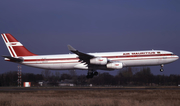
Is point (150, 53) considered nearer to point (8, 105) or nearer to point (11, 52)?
point (11, 52)

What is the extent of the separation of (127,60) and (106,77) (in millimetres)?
28300

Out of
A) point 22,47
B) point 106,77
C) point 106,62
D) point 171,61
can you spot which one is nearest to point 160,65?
point 171,61

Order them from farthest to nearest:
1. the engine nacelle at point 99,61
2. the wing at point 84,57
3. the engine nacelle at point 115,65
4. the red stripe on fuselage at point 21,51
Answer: the red stripe on fuselage at point 21,51, the engine nacelle at point 115,65, the engine nacelle at point 99,61, the wing at point 84,57

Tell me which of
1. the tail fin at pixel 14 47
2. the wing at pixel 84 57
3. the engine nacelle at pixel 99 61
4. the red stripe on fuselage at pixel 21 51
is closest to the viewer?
the wing at pixel 84 57

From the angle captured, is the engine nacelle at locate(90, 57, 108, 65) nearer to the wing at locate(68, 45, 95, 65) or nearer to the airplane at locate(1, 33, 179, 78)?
the airplane at locate(1, 33, 179, 78)

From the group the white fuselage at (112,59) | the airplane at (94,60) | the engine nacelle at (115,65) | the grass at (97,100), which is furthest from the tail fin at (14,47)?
the grass at (97,100)

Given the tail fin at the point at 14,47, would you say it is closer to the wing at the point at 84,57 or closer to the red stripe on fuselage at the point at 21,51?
the red stripe on fuselage at the point at 21,51

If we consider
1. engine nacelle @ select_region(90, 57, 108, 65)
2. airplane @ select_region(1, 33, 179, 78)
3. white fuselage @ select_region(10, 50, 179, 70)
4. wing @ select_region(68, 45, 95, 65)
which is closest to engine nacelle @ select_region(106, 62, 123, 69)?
airplane @ select_region(1, 33, 179, 78)

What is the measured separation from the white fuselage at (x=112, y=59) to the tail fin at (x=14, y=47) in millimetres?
1349

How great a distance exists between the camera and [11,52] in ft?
140

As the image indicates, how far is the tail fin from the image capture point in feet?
138

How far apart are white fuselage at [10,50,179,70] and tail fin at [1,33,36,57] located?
4.43ft

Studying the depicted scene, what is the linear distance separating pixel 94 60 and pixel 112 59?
124 inches

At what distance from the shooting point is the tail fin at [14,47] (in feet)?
138
